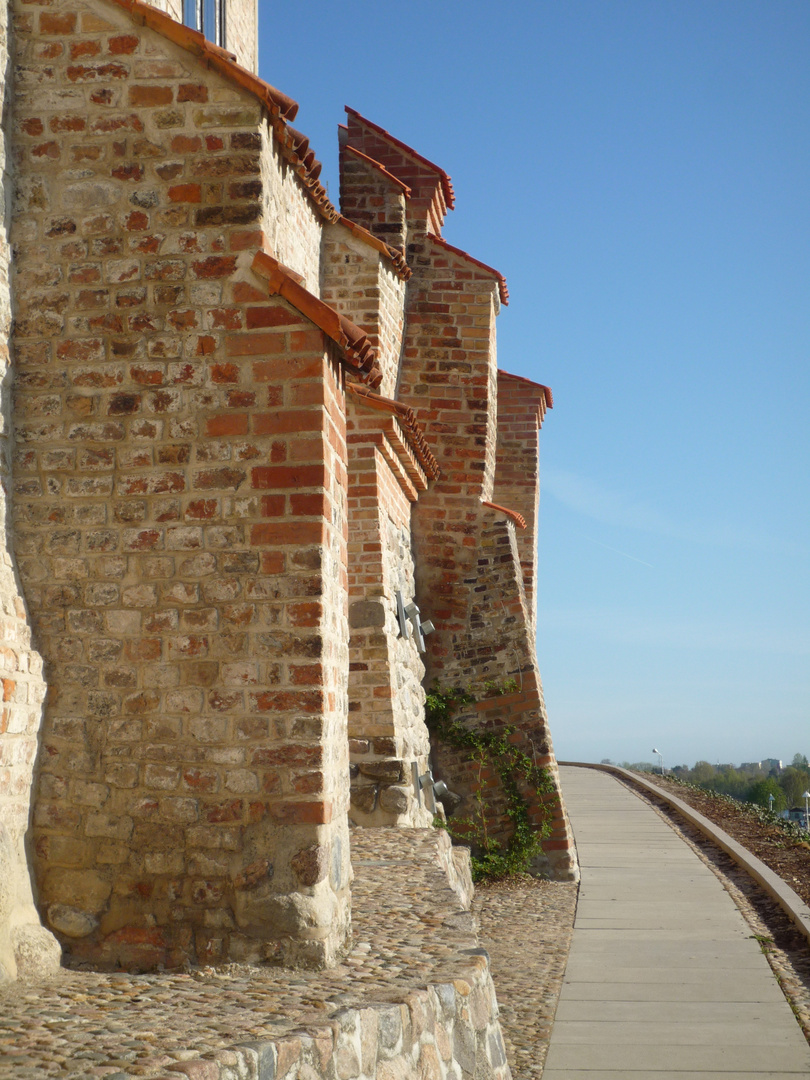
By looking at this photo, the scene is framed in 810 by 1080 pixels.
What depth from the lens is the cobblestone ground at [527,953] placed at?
5.63 m

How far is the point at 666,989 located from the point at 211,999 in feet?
13.3

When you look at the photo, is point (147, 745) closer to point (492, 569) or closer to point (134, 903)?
point (134, 903)

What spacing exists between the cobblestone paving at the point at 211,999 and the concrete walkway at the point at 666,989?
1.80 ft

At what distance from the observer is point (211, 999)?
11.4 ft

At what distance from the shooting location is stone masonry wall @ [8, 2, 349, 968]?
3988 mm

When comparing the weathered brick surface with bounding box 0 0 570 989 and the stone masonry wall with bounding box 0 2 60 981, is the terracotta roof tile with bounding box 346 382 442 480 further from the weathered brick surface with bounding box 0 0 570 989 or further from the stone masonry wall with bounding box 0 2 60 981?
the stone masonry wall with bounding box 0 2 60 981

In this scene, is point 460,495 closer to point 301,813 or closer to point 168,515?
point 168,515

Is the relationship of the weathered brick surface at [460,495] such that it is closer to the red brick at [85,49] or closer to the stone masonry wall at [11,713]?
the red brick at [85,49]

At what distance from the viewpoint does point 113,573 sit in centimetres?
417

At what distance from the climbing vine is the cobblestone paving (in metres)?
4.18

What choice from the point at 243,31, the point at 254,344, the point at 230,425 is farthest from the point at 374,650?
the point at 243,31

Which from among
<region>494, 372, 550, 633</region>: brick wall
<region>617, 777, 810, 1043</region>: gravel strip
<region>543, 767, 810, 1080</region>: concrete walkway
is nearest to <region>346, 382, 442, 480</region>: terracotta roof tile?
<region>543, 767, 810, 1080</region>: concrete walkway

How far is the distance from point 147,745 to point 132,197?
2.34 meters

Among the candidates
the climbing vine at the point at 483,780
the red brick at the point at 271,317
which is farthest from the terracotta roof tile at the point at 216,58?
the climbing vine at the point at 483,780
